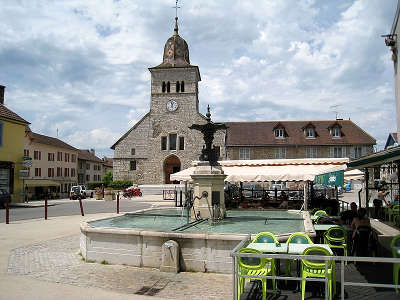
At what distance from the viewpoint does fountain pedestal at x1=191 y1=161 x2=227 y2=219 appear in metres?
10.8

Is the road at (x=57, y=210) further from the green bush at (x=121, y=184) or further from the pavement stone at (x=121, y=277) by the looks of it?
the green bush at (x=121, y=184)

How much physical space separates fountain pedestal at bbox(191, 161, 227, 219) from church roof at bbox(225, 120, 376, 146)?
3564cm

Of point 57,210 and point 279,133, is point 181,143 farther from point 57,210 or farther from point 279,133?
point 57,210

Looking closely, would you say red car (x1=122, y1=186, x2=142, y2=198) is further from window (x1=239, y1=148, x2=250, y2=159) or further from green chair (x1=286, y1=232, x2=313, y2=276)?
green chair (x1=286, y1=232, x2=313, y2=276)

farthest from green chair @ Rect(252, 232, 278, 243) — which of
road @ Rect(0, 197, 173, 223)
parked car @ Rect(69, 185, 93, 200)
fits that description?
parked car @ Rect(69, 185, 93, 200)

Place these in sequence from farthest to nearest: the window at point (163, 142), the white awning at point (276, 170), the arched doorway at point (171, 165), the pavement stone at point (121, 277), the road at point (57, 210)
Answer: the window at point (163, 142), the arched doorway at point (171, 165), the road at point (57, 210), the white awning at point (276, 170), the pavement stone at point (121, 277)

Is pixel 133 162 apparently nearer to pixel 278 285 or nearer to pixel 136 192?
pixel 136 192

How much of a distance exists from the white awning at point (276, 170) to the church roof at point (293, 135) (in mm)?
29301

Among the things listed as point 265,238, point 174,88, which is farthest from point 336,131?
point 265,238

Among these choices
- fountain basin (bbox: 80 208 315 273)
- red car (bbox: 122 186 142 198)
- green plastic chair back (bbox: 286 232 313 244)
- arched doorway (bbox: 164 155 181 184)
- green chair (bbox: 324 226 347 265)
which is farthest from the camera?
arched doorway (bbox: 164 155 181 184)

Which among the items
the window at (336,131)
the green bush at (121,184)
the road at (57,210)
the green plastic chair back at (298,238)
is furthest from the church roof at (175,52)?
the green plastic chair back at (298,238)

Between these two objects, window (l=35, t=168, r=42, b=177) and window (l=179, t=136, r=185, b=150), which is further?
window (l=35, t=168, r=42, b=177)

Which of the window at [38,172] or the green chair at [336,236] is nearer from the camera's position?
the green chair at [336,236]

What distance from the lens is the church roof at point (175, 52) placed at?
48.1m
